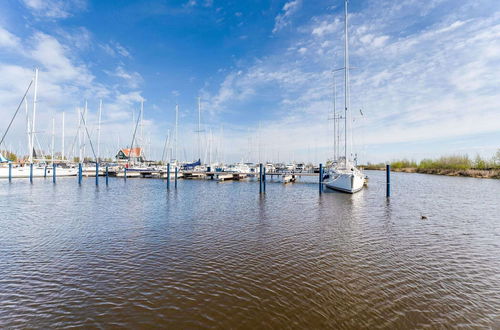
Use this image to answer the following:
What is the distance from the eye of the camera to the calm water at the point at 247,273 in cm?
504

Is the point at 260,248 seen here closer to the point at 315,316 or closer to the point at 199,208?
the point at 315,316

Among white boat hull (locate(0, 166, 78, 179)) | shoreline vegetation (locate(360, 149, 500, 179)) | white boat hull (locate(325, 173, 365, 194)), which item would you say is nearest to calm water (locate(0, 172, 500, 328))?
white boat hull (locate(325, 173, 365, 194))

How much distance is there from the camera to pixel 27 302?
5.37 m

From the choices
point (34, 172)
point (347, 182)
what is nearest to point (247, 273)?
point (347, 182)

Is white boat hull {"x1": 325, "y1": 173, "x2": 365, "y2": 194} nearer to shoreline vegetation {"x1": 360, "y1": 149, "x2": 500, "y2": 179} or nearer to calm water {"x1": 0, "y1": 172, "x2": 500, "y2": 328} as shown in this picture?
calm water {"x1": 0, "y1": 172, "x2": 500, "y2": 328}

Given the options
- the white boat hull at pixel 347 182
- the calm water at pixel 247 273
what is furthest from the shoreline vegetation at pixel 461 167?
the calm water at pixel 247 273

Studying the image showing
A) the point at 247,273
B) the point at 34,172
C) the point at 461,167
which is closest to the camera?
the point at 247,273

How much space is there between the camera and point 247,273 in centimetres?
711

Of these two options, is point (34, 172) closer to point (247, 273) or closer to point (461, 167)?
point (247, 273)

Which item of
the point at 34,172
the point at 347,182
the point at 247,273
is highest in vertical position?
the point at 34,172

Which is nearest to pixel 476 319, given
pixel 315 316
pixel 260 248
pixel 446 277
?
pixel 446 277

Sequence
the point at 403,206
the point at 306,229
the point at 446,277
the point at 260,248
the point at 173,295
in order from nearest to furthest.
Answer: the point at 173,295
the point at 446,277
the point at 260,248
the point at 306,229
the point at 403,206

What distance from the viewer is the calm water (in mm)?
5043

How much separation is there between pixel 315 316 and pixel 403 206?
18.2 m
